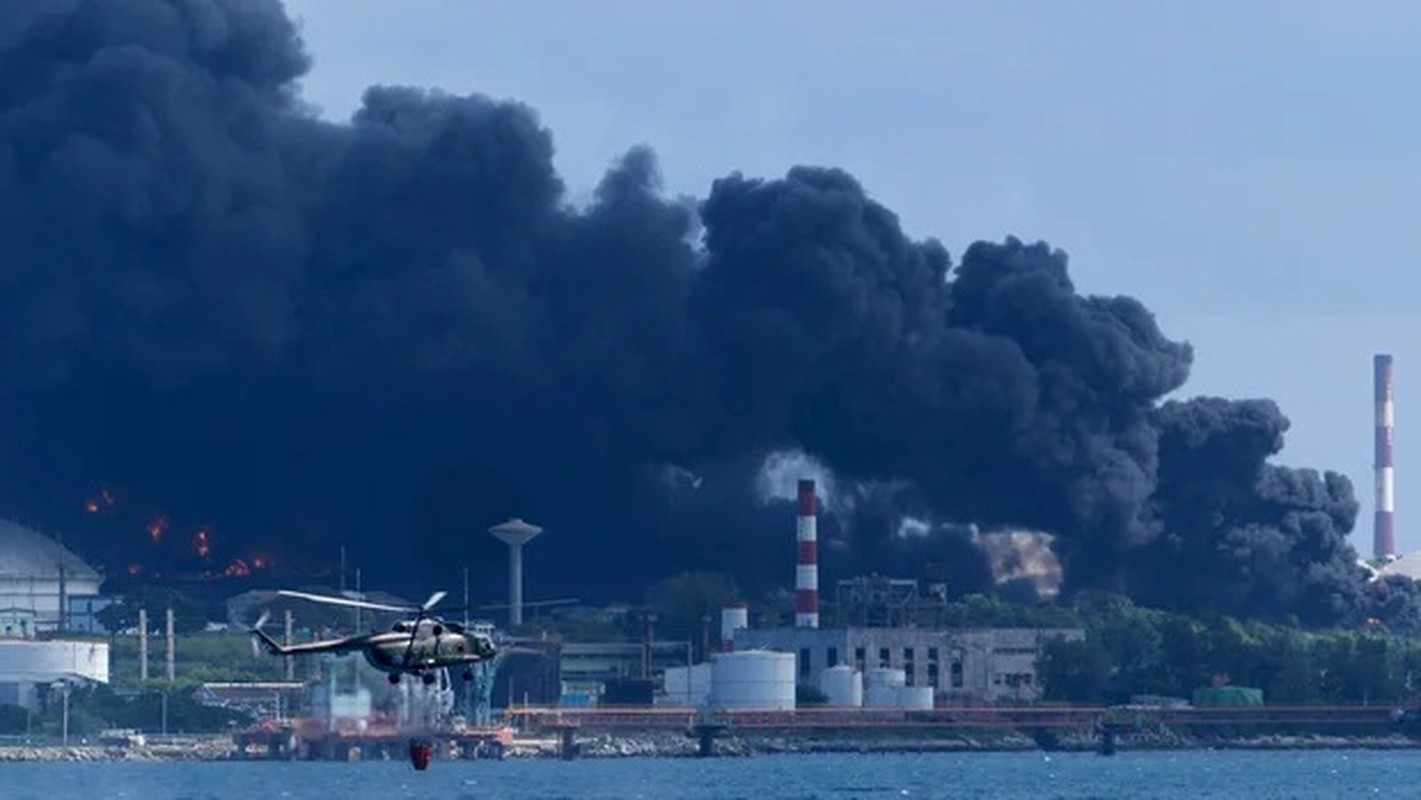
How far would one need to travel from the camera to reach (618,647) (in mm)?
179625

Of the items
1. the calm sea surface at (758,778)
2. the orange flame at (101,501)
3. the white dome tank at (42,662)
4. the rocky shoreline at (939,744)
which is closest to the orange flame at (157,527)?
the orange flame at (101,501)

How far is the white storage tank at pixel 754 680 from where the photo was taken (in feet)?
550

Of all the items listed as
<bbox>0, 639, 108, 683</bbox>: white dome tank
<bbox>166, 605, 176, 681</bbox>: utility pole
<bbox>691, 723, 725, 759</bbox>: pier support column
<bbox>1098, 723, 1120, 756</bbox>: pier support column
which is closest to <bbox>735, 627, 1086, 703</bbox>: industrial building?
<bbox>1098, 723, 1120, 756</bbox>: pier support column

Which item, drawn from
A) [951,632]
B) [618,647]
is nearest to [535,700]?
[618,647]

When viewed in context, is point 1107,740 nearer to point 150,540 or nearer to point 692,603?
point 692,603

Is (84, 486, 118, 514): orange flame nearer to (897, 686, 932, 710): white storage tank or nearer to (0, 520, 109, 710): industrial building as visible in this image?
(0, 520, 109, 710): industrial building

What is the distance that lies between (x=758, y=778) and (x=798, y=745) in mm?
26356

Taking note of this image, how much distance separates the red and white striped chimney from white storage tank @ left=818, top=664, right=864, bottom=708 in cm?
435

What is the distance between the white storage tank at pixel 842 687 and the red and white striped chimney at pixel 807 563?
4.35m

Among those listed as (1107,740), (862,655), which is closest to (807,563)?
(862,655)

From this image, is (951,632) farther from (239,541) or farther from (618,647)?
(239,541)

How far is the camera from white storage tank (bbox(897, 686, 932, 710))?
174m

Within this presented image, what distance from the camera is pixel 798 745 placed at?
17050 centimetres

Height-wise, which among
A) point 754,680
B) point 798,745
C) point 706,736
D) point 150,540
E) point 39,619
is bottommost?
point 798,745
